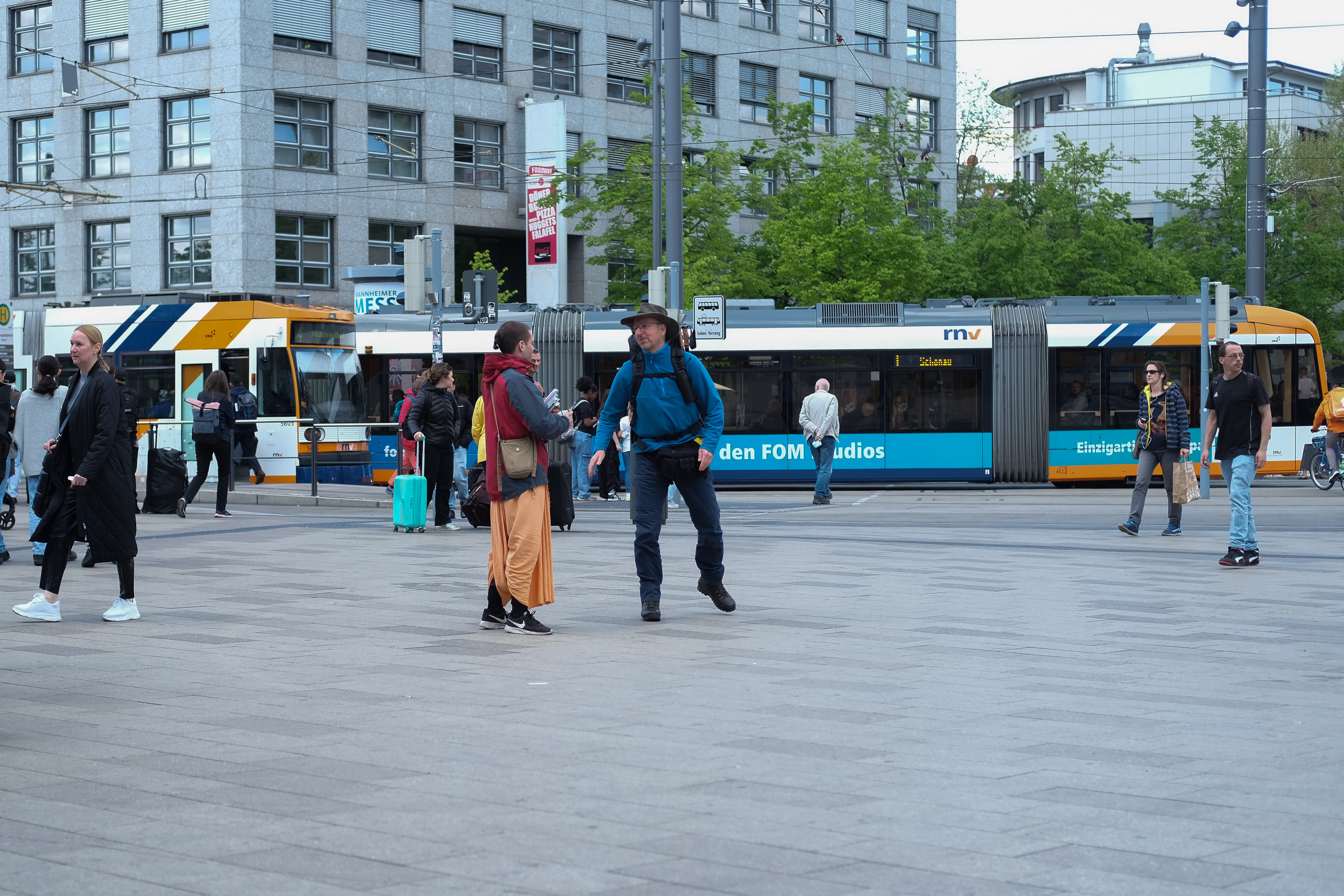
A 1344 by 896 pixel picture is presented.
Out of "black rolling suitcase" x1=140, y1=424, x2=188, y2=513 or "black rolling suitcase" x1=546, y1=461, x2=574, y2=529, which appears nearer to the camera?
"black rolling suitcase" x1=546, y1=461, x2=574, y2=529

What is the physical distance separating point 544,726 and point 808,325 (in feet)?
68.4

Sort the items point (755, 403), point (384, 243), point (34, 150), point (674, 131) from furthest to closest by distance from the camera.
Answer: point (34, 150)
point (384, 243)
point (755, 403)
point (674, 131)

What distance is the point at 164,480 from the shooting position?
19562 millimetres

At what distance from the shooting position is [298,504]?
72.6 feet

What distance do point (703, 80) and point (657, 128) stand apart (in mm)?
26838

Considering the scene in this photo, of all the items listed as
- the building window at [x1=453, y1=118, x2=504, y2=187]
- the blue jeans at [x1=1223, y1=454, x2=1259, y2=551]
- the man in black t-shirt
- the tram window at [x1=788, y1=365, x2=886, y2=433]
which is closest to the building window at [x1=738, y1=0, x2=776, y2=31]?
the building window at [x1=453, y1=118, x2=504, y2=187]

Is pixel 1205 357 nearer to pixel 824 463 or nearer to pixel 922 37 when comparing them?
pixel 824 463

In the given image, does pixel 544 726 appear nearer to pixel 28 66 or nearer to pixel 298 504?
pixel 298 504

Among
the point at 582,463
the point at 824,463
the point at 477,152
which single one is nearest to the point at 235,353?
the point at 582,463

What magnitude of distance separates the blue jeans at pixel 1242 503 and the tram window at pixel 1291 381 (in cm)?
1435

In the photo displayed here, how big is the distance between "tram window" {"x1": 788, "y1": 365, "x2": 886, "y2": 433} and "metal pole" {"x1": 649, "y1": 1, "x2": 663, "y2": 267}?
3.25 meters

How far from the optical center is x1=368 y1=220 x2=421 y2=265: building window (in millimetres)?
43781

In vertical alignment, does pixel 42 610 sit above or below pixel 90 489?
below

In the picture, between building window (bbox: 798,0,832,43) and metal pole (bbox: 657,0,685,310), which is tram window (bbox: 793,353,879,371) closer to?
metal pole (bbox: 657,0,685,310)
